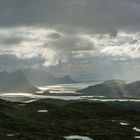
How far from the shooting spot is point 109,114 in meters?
195

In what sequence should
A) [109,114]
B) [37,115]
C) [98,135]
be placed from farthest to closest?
[109,114] < [37,115] < [98,135]

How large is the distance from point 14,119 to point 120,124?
4251cm

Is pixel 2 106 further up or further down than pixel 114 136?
further up

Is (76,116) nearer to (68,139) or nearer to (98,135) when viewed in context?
(98,135)

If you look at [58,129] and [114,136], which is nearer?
[114,136]

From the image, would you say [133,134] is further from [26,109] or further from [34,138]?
[26,109]

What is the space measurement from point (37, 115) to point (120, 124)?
3810 centimetres

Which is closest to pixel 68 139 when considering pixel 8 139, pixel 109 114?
pixel 8 139

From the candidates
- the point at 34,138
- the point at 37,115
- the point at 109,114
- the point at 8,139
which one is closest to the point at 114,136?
the point at 34,138

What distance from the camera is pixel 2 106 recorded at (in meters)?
168

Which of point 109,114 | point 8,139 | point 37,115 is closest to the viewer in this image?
point 8,139

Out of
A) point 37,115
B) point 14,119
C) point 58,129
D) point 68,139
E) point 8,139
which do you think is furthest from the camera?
point 37,115

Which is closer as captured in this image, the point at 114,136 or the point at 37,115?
the point at 114,136

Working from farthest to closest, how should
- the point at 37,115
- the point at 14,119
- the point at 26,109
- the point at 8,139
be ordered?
1. the point at 26,109
2. the point at 37,115
3. the point at 14,119
4. the point at 8,139
